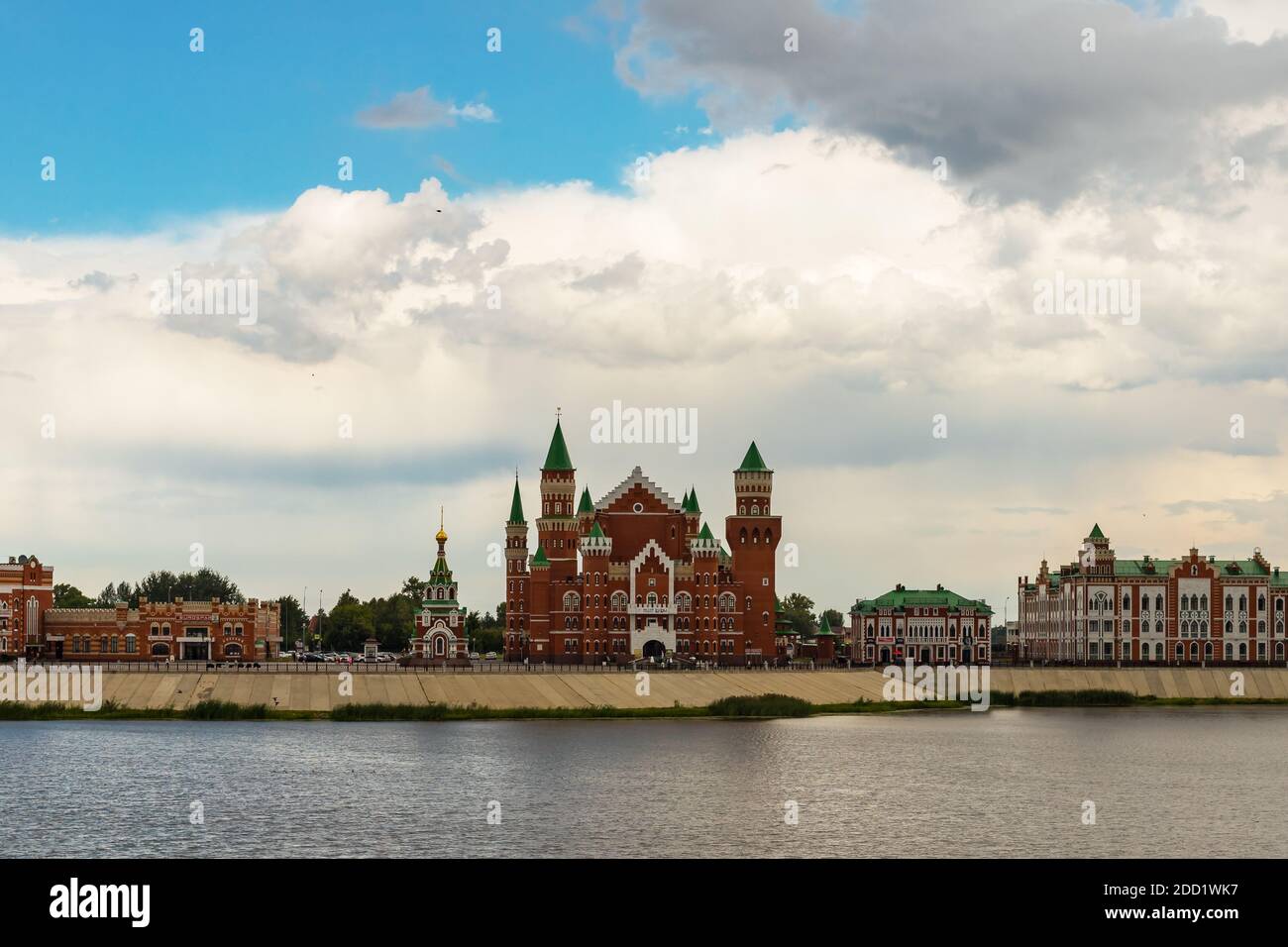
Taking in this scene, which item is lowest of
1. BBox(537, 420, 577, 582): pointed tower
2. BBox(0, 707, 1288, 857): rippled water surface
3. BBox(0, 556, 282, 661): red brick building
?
BBox(0, 707, 1288, 857): rippled water surface

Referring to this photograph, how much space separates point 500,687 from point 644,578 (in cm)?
4367

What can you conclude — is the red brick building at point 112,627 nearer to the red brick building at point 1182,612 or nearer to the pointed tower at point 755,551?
the pointed tower at point 755,551

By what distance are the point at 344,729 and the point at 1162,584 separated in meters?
99.2

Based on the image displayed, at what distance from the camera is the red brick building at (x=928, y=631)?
18038 centimetres

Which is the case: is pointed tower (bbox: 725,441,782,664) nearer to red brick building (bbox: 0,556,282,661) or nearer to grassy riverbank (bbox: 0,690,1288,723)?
grassy riverbank (bbox: 0,690,1288,723)

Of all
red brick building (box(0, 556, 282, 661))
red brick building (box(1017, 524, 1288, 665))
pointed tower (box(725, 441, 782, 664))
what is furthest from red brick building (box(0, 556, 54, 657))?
red brick building (box(1017, 524, 1288, 665))

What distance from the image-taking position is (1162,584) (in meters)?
169

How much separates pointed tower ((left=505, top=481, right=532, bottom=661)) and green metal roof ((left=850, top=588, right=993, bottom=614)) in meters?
41.0

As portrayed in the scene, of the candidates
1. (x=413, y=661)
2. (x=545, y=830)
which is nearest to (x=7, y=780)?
(x=545, y=830)

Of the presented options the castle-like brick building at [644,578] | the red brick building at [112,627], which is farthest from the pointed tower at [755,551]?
the red brick building at [112,627]

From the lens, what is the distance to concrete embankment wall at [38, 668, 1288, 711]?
11094 cm

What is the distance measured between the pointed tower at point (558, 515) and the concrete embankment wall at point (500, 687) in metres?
30.7
